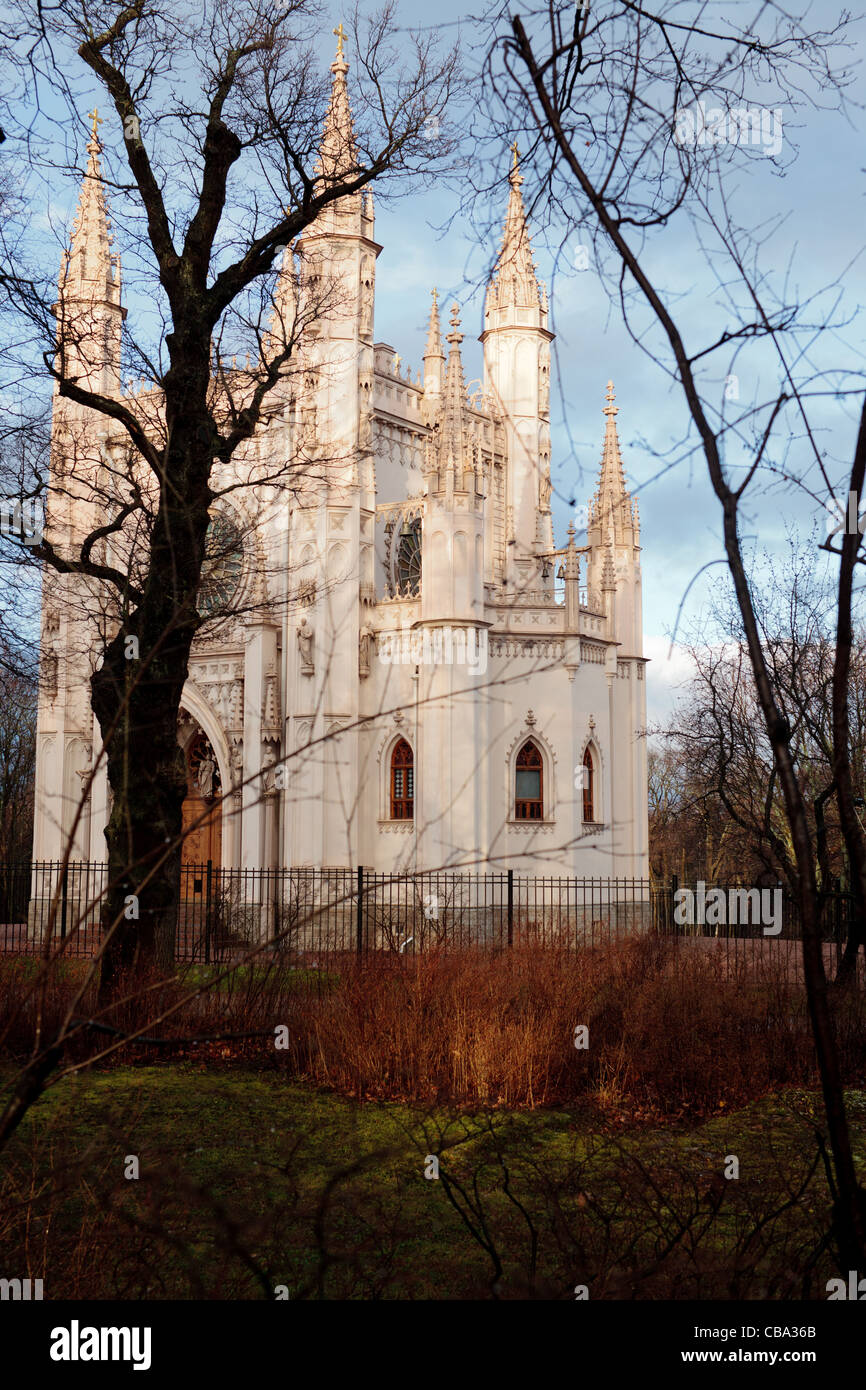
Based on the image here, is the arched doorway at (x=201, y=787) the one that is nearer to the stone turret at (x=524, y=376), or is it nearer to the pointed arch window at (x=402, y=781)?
the pointed arch window at (x=402, y=781)

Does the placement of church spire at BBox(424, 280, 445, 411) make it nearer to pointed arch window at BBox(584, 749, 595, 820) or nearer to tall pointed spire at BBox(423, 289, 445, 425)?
tall pointed spire at BBox(423, 289, 445, 425)

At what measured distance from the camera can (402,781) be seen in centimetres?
2580

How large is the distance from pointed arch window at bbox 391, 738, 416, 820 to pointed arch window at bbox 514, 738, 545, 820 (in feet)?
7.68

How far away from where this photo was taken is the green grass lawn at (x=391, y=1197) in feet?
12.0

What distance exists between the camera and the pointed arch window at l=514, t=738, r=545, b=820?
25.8 meters

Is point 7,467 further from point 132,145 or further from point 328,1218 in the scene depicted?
point 328,1218

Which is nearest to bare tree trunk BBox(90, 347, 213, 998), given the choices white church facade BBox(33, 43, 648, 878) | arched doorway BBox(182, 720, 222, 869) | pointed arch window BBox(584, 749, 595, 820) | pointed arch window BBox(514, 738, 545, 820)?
white church facade BBox(33, 43, 648, 878)

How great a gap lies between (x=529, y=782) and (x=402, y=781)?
286cm

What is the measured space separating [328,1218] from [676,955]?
8002 millimetres

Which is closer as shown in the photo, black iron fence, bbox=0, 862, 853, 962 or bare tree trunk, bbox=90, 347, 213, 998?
bare tree trunk, bbox=90, 347, 213, 998

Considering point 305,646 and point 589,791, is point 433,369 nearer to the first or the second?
point 305,646

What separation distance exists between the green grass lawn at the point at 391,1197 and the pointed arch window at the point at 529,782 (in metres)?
15.6
